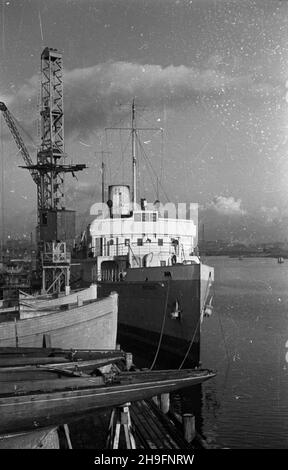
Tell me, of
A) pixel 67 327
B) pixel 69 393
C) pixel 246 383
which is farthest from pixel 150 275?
pixel 69 393

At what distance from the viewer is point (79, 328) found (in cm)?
1319

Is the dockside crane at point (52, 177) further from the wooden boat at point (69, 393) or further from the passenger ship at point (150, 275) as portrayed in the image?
the wooden boat at point (69, 393)

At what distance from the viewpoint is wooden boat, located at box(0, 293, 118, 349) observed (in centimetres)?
1186

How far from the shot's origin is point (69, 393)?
224 inches

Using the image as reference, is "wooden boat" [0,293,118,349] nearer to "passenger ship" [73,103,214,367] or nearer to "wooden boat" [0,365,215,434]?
"passenger ship" [73,103,214,367]

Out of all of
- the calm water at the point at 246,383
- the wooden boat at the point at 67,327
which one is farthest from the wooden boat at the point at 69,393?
the calm water at the point at 246,383

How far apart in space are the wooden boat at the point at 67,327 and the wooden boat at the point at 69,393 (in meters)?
5.20

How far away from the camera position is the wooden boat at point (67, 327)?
38.9 ft

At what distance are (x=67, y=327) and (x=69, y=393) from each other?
726 cm

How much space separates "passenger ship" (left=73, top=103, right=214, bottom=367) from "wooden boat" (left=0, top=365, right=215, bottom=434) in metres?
9.74

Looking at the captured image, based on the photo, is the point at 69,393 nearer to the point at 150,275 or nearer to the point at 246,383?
the point at 246,383

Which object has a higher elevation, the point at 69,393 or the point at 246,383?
the point at 69,393

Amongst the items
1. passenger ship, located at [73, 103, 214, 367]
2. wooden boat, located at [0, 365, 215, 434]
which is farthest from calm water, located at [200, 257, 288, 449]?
wooden boat, located at [0, 365, 215, 434]

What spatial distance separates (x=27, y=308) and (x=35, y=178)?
971 inches
